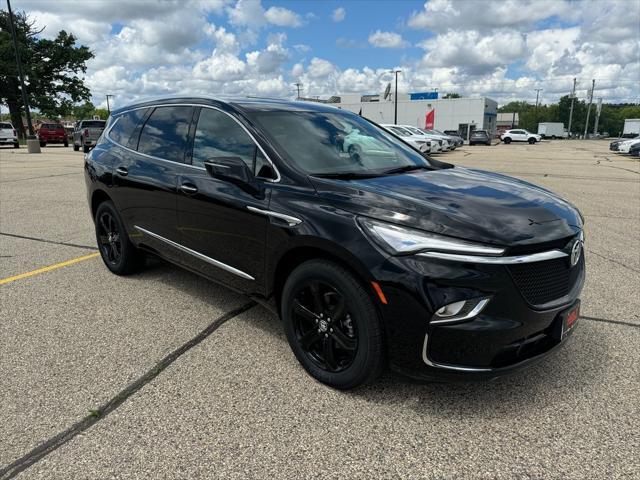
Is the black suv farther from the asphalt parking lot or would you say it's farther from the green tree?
the green tree

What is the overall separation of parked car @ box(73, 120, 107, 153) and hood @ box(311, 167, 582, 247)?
24.0 metres

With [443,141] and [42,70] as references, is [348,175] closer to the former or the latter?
[443,141]

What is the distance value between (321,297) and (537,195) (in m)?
1.51

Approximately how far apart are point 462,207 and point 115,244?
3.75m

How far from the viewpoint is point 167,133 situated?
4113 mm

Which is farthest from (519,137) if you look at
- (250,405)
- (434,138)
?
(250,405)

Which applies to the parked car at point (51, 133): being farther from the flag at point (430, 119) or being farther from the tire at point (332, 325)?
the flag at point (430, 119)

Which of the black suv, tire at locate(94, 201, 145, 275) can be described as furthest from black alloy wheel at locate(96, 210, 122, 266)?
the black suv

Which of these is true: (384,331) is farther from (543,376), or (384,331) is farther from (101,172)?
(101,172)

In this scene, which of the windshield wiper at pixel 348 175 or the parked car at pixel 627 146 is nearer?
the windshield wiper at pixel 348 175

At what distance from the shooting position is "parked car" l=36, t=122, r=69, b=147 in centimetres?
3400

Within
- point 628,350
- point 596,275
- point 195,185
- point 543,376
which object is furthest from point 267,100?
point 596,275

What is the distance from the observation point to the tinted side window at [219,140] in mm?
3344

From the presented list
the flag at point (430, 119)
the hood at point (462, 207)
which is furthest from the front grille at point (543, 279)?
the flag at point (430, 119)
